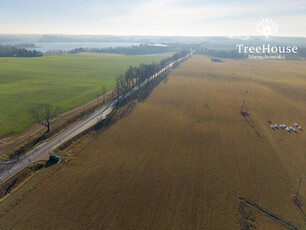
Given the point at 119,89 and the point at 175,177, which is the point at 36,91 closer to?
the point at 119,89

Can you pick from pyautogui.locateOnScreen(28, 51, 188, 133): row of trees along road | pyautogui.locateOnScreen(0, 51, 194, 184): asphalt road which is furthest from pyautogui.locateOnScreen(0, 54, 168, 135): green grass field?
pyautogui.locateOnScreen(0, 51, 194, 184): asphalt road

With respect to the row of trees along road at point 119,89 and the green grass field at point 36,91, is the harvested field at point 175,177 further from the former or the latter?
the green grass field at point 36,91

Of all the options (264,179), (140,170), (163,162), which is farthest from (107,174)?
(264,179)

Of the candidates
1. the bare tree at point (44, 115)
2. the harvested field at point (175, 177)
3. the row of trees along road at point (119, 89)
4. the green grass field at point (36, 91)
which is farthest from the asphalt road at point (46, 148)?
the green grass field at point (36, 91)

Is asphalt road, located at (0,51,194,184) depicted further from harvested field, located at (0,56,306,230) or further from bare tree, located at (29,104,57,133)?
bare tree, located at (29,104,57,133)

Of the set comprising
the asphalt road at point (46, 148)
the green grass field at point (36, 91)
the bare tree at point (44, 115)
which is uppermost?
the green grass field at point (36, 91)

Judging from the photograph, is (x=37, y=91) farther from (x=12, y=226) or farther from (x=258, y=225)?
(x=258, y=225)

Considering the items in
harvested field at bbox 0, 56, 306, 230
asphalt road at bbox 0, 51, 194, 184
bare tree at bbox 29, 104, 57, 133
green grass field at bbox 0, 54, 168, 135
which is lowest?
harvested field at bbox 0, 56, 306, 230

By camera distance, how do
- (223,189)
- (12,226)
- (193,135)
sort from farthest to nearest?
1. (193,135)
2. (223,189)
3. (12,226)
